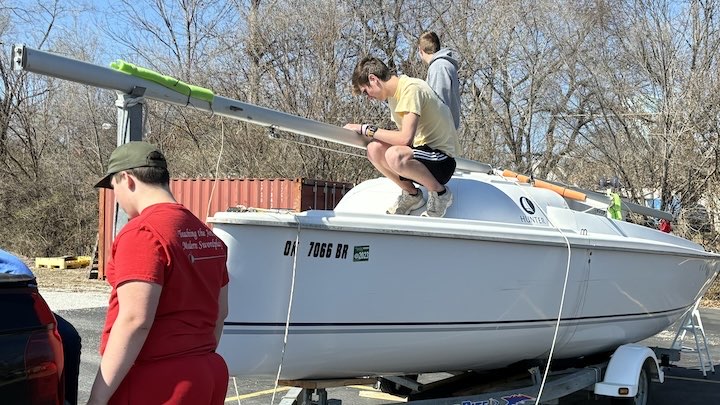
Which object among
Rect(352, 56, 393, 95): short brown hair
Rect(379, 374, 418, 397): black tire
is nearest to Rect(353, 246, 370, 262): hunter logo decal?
Rect(352, 56, 393, 95): short brown hair

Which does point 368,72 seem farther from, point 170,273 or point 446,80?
point 170,273

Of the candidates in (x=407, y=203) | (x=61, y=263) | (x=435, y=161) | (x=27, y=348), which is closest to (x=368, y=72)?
(x=435, y=161)

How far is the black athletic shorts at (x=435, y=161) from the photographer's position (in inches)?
209

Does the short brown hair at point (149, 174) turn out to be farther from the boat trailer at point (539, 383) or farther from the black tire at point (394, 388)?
the black tire at point (394, 388)

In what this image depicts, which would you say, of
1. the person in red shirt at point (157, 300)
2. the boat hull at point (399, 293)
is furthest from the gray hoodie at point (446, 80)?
the person in red shirt at point (157, 300)

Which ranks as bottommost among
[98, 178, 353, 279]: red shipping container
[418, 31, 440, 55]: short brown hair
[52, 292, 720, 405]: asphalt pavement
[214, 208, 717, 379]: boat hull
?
[52, 292, 720, 405]: asphalt pavement

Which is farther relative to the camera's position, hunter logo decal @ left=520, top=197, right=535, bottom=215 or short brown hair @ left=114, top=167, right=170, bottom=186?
hunter logo decal @ left=520, top=197, right=535, bottom=215

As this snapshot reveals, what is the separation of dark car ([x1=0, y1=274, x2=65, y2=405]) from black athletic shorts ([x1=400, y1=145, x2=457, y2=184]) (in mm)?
3113

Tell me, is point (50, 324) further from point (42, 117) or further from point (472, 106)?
point (42, 117)

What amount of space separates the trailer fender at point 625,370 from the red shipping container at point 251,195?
27.8 ft

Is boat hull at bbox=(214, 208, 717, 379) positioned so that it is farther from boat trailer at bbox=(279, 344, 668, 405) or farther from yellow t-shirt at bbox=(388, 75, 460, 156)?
yellow t-shirt at bbox=(388, 75, 460, 156)

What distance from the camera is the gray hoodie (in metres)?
5.80

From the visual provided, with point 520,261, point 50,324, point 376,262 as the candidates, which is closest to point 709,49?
point 520,261

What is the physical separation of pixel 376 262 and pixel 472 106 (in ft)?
53.3
